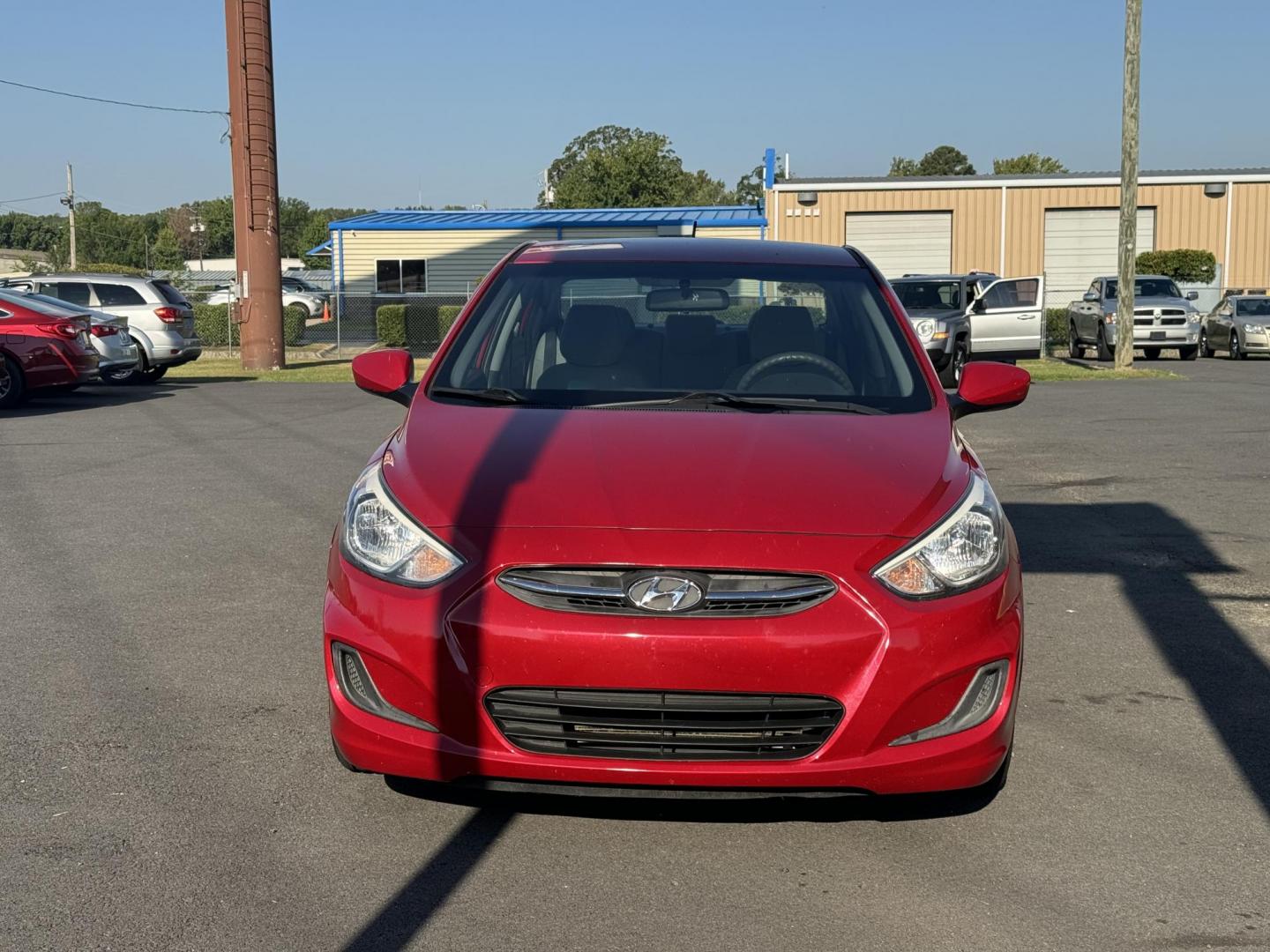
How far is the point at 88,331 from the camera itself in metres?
18.3

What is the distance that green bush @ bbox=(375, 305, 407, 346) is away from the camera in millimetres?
33875

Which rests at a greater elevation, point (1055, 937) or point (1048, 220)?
point (1048, 220)

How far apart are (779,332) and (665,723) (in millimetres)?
2017

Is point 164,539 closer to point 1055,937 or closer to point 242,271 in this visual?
point 1055,937

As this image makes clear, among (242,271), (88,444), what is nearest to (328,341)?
(242,271)

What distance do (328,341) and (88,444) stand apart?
1003 inches

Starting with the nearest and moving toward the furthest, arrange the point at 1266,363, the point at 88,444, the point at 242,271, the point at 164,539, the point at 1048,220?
the point at 164,539 → the point at 88,444 → the point at 242,271 → the point at 1266,363 → the point at 1048,220

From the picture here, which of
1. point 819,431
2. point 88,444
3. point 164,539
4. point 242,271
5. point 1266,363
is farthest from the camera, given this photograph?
point 1266,363

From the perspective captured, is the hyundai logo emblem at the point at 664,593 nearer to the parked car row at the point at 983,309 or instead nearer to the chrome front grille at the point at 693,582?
the chrome front grille at the point at 693,582

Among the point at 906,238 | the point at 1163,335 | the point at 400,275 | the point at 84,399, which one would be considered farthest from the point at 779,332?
the point at 906,238

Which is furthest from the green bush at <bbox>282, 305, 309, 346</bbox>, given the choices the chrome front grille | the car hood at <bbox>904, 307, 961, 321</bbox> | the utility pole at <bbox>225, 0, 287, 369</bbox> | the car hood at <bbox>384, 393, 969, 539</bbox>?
the chrome front grille

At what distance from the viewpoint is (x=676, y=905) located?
11.7 feet

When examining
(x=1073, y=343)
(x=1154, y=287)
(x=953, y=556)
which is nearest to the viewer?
(x=953, y=556)

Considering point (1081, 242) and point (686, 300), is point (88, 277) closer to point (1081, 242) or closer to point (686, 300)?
point (686, 300)
